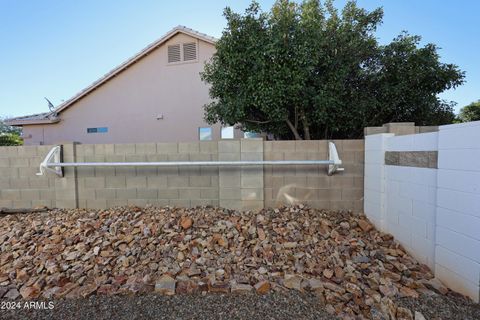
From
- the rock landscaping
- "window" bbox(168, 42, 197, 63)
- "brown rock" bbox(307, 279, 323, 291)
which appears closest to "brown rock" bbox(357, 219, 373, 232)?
the rock landscaping

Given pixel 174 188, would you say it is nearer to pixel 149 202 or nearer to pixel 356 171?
pixel 149 202

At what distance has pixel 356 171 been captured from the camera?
3270 mm

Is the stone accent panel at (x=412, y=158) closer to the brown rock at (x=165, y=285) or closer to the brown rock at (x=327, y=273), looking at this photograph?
the brown rock at (x=327, y=273)

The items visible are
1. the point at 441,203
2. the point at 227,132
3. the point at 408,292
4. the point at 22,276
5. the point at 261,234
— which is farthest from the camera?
the point at 227,132

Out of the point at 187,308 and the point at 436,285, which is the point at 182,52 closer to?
the point at 187,308

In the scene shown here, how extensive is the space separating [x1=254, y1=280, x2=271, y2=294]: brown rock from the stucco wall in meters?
5.82

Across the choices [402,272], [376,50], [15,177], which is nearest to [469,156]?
[402,272]

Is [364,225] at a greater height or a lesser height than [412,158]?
lesser

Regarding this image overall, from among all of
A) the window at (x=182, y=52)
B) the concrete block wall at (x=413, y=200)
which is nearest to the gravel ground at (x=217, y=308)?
the concrete block wall at (x=413, y=200)

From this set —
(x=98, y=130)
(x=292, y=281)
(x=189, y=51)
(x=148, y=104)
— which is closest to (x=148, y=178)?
(x=292, y=281)

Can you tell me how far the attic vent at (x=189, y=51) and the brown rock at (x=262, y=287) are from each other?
7094mm

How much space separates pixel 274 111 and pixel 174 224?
234cm

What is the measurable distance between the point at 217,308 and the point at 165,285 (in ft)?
1.76

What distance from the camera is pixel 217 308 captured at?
1.87 m
